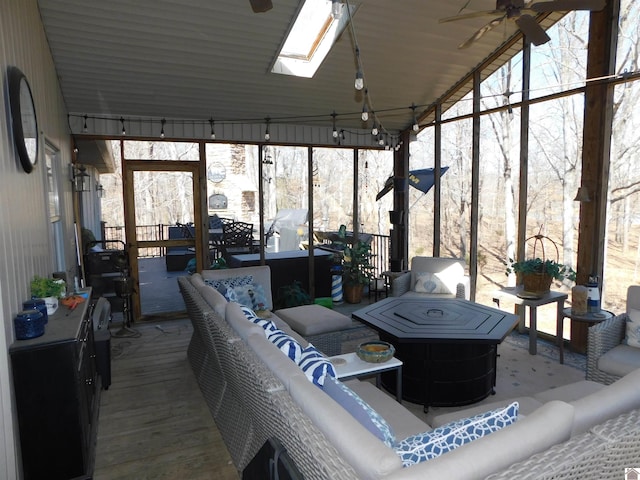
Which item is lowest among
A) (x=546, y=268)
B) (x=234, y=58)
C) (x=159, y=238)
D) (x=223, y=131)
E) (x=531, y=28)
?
(x=546, y=268)

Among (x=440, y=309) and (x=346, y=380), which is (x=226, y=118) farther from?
(x=346, y=380)

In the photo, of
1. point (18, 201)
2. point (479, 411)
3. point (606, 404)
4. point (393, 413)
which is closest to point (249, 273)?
point (18, 201)

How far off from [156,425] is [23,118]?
7.24ft

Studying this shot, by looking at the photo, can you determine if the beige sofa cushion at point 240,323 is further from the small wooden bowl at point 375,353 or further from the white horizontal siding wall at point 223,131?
the white horizontal siding wall at point 223,131

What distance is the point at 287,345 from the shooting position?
227cm

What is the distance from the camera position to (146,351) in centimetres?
467

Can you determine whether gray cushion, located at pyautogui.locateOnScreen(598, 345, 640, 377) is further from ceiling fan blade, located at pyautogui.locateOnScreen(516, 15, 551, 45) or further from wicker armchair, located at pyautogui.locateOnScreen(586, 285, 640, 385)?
ceiling fan blade, located at pyautogui.locateOnScreen(516, 15, 551, 45)

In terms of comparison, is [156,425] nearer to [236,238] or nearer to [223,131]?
[236,238]

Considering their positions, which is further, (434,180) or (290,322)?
(434,180)

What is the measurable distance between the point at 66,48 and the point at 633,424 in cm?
484

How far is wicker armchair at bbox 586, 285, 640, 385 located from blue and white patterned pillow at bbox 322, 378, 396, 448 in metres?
2.38

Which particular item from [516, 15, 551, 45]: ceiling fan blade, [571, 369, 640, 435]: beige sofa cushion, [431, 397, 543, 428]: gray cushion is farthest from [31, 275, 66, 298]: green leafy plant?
[516, 15, 551, 45]: ceiling fan blade

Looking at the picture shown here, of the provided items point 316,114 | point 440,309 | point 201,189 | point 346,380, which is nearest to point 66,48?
point 201,189

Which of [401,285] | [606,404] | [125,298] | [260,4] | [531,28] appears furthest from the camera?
[125,298]
